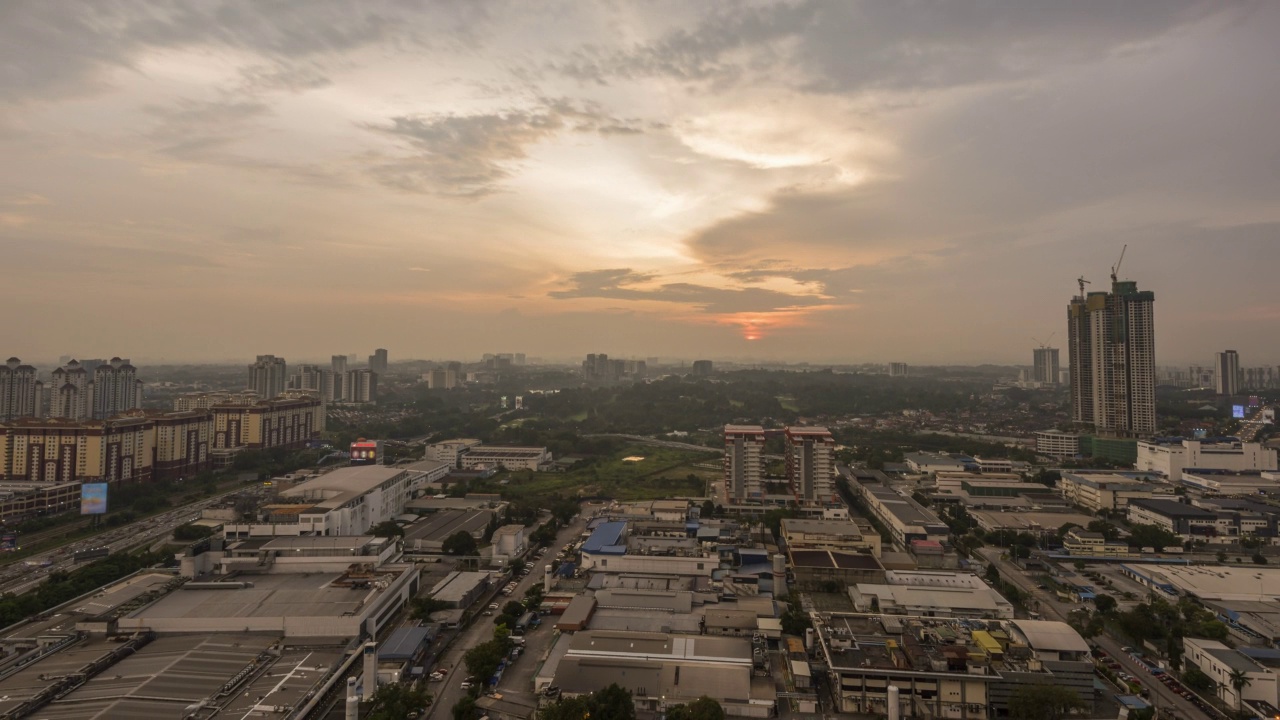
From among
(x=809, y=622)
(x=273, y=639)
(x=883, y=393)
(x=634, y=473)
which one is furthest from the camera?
(x=883, y=393)

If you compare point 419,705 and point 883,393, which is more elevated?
point 883,393

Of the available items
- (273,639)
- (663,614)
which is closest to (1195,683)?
(663,614)

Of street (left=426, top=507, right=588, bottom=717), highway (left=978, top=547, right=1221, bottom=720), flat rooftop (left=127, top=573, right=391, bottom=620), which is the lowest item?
street (left=426, top=507, right=588, bottom=717)

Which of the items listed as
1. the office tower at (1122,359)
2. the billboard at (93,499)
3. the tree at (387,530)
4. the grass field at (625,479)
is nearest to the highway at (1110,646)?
the grass field at (625,479)

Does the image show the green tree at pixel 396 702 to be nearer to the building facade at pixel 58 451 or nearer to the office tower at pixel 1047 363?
the building facade at pixel 58 451

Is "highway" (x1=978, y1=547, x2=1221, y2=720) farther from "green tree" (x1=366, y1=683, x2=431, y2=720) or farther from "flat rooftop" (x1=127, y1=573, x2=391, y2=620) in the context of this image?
"flat rooftop" (x1=127, y1=573, x2=391, y2=620)

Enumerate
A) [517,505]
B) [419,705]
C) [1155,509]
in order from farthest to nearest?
[517,505]
[1155,509]
[419,705]

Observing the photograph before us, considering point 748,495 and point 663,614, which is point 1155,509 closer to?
point 748,495

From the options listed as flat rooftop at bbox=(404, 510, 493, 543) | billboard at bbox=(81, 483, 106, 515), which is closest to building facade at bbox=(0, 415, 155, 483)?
billboard at bbox=(81, 483, 106, 515)
